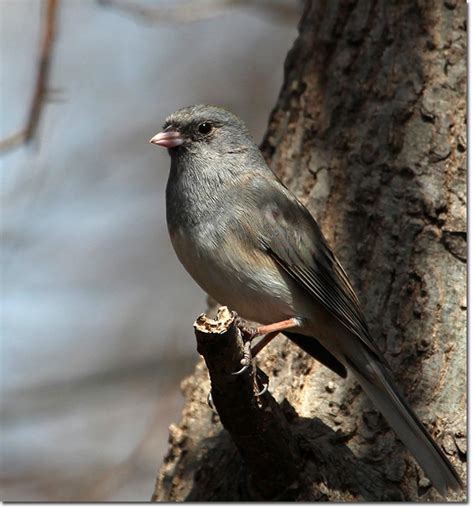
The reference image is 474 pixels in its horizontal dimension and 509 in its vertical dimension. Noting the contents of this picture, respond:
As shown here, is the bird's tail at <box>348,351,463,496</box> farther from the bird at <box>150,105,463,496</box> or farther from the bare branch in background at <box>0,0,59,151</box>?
the bare branch in background at <box>0,0,59,151</box>

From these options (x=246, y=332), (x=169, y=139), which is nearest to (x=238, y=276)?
(x=246, y=332)

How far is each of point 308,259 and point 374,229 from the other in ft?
1.47

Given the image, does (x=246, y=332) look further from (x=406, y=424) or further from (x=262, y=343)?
(x=406, y=424)

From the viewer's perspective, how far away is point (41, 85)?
373 cm

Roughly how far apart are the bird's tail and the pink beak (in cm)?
121

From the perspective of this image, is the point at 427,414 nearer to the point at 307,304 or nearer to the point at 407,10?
the point at 307,304

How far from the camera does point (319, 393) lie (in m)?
3.38

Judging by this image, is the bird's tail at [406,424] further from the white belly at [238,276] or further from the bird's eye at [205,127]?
the bird's eye at [205,127]

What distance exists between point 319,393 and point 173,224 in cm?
94

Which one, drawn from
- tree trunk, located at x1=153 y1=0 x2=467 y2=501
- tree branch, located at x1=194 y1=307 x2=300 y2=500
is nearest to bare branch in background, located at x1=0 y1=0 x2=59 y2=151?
tree trunk, located at x1=153 y1=0 x2=467 y2=501

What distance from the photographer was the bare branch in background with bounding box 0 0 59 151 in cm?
369

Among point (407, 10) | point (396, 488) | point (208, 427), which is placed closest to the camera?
point (396, 488)

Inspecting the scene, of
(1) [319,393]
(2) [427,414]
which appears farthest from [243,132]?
(2) [427,414]

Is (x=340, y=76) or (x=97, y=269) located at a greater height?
(x=97, y=269)
